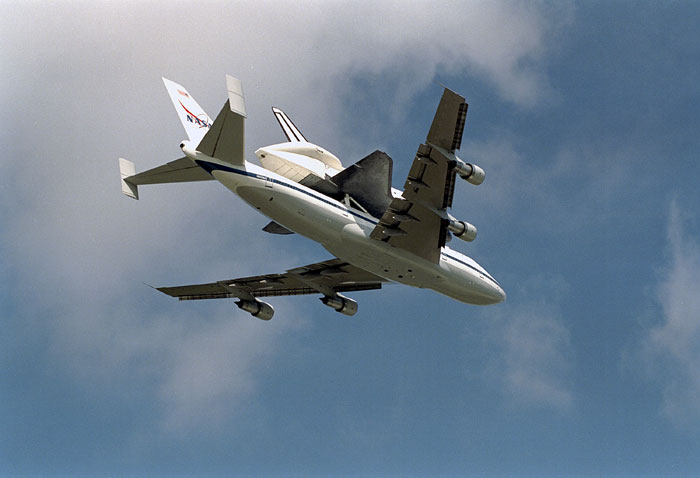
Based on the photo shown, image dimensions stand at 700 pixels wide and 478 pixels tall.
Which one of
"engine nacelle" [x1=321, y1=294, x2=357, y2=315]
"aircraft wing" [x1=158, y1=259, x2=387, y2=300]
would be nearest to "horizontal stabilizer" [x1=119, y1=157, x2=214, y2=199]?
"aircraft wing" [x1=158, y1=259, x2=387, y2=300]

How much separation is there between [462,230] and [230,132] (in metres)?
11.8

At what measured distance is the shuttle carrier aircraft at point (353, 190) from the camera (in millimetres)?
36188

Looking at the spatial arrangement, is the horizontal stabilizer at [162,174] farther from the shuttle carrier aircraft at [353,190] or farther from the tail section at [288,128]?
the tail section at [288,128]

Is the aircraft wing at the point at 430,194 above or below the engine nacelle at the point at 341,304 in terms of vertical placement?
above

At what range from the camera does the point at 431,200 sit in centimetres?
3969

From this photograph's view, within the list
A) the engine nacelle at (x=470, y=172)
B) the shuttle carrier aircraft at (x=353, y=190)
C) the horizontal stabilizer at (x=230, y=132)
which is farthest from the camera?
the engine nacelle at (x=470, y=172)

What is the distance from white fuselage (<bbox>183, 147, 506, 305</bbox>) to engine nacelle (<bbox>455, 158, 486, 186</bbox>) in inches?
193

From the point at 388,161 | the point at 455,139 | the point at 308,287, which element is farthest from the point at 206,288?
the point at 455,139

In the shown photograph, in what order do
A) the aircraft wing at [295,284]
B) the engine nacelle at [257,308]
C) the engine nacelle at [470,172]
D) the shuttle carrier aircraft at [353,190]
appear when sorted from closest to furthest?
1. the shuttle carrier aircraft at [353,190]
2. the engine nacelle at [470,172]
3. the aircraft wing at [295,284]
4. the engine nacelle at [257,308]

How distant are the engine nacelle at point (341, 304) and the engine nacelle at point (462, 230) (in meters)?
8.13

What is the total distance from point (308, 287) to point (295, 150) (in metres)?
10.1

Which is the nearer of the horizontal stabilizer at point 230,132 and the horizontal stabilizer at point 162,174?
the horizontal stabilizer at point 230,132

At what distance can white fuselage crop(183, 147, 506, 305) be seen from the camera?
3691 centimetres

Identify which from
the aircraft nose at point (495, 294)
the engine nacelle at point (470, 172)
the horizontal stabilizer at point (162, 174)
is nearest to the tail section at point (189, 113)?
the horizontal stabilizer at point (162, 174)
